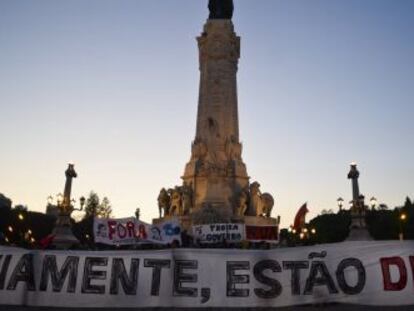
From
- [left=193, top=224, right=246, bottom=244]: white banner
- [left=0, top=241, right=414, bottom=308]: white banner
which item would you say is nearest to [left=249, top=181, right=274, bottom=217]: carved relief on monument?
[left=193, top=224, right=246, bottom=244]: white banner

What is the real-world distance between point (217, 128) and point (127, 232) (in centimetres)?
1678

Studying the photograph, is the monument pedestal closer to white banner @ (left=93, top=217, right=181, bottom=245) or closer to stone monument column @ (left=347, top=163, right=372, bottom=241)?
stone monument column @ (left=347, top=163, right=372, bottom=241)

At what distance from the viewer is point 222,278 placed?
9602 millimetres

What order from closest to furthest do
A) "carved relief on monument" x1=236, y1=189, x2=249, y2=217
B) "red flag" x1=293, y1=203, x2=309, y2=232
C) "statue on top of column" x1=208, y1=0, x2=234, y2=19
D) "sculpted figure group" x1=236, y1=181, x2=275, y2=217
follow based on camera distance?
"red flag" x1=293, y1=203, x2=309, y2=232 < "carved relief on monument" x1=236, y1=189, x2=249, y2=217 < "sculpted figure group" x1=236, y1=181, x2=275, y2=217 < "statue on top of column" x1=208, y1=0, x2=234, y2=19

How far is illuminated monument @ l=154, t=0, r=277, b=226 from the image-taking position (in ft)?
110

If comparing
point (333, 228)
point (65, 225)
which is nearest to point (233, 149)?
point (65, 225)

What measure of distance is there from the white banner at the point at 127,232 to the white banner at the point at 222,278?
10520 mm

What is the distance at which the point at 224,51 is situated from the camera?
37.8m

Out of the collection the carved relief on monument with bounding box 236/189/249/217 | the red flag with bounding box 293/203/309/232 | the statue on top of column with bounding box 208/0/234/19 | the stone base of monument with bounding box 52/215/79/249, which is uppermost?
the statue on top of column with bounding box 208/0/234/19

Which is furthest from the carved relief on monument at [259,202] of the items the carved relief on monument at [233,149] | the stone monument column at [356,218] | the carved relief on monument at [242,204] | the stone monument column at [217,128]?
the stone monument column at [356,218]

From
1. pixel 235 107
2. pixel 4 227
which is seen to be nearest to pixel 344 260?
pixel 235 107

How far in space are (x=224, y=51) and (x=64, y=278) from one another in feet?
99.2

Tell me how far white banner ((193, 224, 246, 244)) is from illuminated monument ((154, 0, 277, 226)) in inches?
275

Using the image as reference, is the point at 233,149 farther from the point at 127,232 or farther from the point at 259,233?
the point at 127,232
